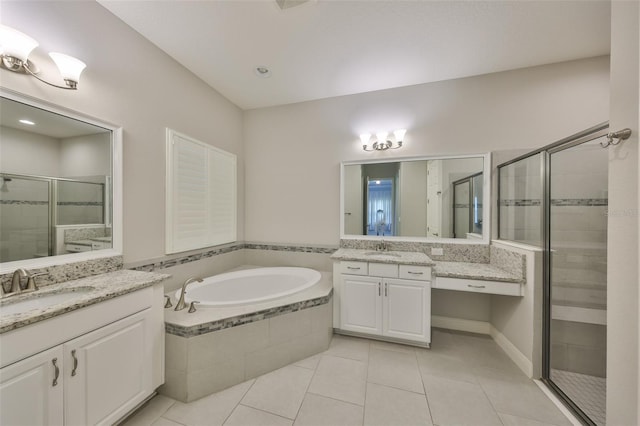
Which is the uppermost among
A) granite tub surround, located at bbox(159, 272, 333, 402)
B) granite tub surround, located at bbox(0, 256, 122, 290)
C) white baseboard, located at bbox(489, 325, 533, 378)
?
granite tub surround, located at bbox(0, 256, 122, 290)

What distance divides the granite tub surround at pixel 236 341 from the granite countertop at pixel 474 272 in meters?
1.18

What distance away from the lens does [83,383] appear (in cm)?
109

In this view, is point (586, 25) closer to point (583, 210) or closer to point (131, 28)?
point (583, 210)

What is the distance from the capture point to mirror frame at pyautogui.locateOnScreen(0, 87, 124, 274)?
1.21 meters

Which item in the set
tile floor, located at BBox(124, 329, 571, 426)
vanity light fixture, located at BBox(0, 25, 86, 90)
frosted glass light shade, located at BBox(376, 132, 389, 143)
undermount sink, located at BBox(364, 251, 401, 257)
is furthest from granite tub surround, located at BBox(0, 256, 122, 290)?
frosted glass light shade, located at BBox(376, 132, 389, 143)

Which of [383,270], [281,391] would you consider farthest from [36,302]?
[383,270]

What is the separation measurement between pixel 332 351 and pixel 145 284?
1.60 m

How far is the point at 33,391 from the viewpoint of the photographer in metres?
0.94

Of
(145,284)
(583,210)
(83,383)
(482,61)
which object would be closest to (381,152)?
(482,61)

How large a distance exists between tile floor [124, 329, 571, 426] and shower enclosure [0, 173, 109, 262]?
121 centimetres

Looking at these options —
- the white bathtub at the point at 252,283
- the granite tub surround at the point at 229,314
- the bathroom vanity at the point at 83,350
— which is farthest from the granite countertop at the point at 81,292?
the white bathtub at the point at 252,283

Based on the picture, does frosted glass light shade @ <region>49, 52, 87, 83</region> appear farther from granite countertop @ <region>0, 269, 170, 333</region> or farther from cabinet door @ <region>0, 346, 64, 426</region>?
cabinet door @ <region>0, 346, 64, 426</region>

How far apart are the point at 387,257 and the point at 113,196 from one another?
2.36m

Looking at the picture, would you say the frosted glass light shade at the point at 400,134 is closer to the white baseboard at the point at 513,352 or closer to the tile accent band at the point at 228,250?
the tile accent band at the point at 228,250
